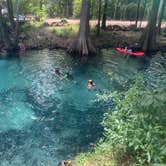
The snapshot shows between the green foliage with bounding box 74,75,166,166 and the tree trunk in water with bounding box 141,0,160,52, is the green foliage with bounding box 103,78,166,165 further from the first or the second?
the tree trunk in water with bounding box 141,0,160,52

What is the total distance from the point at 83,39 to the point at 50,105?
11036mm

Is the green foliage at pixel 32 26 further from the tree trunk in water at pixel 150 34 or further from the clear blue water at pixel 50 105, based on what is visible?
the tree trunk in water at pixel 150 34

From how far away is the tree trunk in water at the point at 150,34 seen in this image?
25.1 meters

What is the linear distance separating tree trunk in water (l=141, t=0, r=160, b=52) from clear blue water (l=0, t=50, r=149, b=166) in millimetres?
3552

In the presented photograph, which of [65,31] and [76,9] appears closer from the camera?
[65,31]

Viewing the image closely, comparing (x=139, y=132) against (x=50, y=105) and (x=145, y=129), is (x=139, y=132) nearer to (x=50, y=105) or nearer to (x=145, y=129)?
(x=145, y=129)

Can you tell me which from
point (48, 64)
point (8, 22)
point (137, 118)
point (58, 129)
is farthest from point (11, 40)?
point (137, 118)

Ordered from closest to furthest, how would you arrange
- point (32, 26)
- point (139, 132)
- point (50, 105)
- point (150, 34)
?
point (139, 132), point (50, 105), point (150, 34), point (32, 26)

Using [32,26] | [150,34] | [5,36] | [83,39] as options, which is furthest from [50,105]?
[32,26]

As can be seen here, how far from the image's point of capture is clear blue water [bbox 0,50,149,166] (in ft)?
32.4

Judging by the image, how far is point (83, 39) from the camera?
23516 millimetres

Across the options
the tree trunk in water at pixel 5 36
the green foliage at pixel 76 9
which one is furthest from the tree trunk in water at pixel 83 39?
the green foliage at pixel 76 9

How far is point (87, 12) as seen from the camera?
77.8 feet

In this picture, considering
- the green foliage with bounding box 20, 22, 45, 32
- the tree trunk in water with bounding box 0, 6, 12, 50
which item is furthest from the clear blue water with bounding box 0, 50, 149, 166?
the green foliage with bounding box 20, 22, 45, 32
